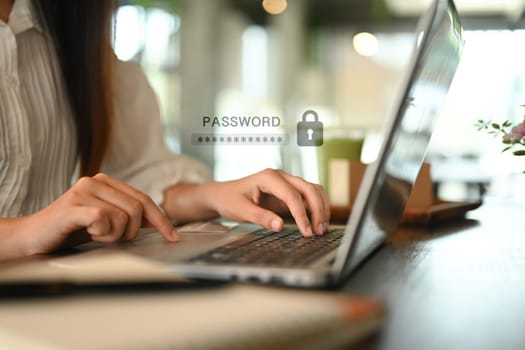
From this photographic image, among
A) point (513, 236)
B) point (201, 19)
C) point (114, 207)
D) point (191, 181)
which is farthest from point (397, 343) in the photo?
point (201, 19)

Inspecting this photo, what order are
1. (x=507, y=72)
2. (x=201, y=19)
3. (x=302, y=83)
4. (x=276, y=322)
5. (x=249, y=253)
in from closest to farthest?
1. (x=276, y=322)
2. (x=249, y=253)
3. (x=507, y=72)
4. (x=201, y=19)
5. (x=302, y=83)

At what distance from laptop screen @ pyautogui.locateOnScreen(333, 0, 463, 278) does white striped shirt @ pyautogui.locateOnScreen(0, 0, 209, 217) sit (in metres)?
0.65

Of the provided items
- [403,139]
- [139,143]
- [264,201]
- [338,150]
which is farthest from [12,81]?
[338,150]

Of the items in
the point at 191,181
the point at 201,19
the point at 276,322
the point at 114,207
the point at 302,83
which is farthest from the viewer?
the point at 302,83

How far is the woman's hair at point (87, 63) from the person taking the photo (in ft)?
3.94

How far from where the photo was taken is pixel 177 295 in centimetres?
40

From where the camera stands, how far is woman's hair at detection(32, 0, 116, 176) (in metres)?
1.20

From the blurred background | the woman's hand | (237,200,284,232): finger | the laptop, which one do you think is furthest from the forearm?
the blurred background

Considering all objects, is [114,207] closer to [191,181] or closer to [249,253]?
[249,253]

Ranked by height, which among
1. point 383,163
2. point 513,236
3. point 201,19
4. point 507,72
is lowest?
point 513,236

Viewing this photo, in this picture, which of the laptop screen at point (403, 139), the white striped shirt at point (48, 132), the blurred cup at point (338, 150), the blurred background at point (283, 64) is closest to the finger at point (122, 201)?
the laptop screen at point (403, 139)

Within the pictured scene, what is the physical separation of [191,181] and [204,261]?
0.76 meters

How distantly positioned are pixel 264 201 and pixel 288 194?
137 mm

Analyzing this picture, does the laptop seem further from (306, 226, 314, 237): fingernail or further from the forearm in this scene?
the forearm
